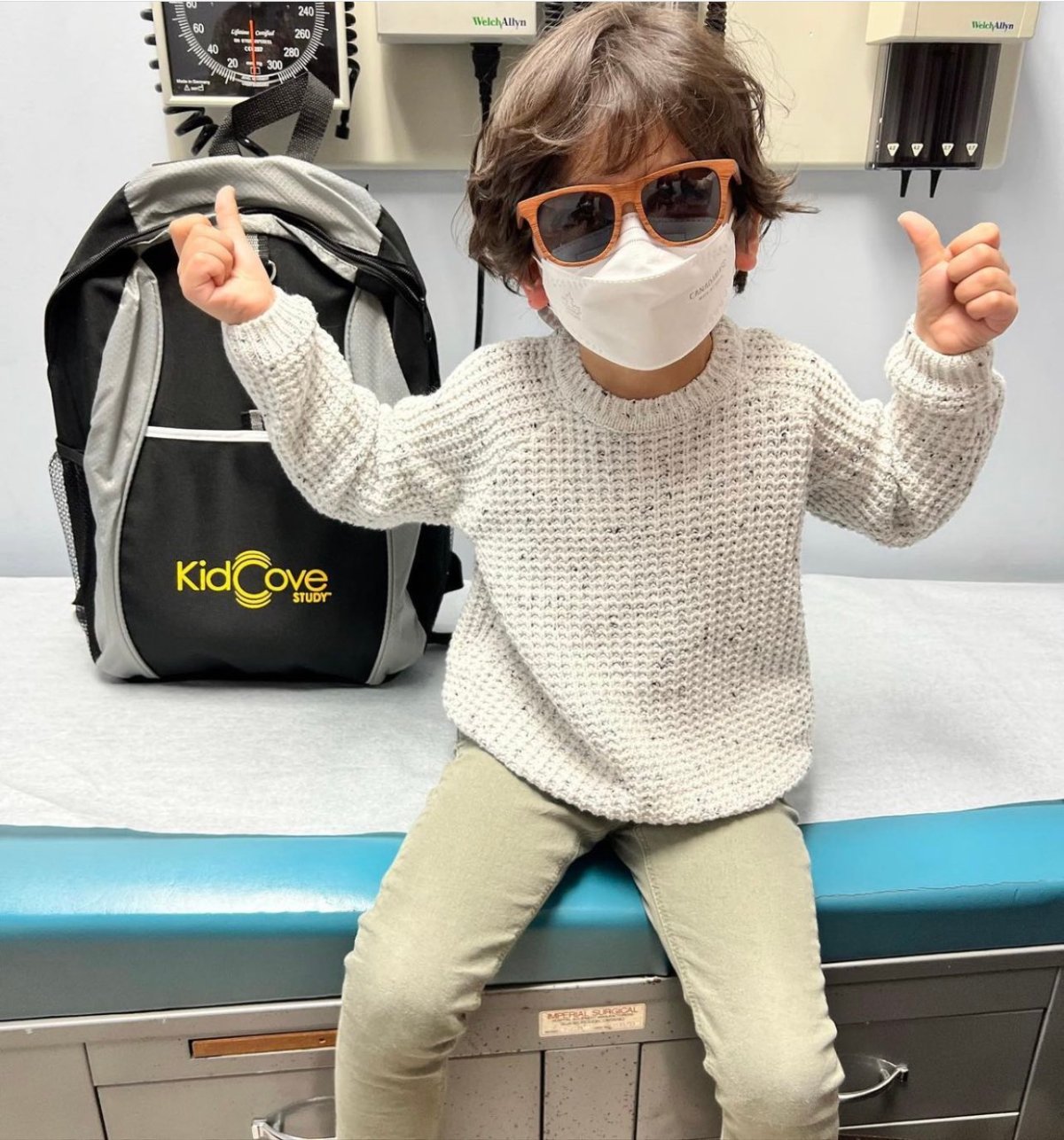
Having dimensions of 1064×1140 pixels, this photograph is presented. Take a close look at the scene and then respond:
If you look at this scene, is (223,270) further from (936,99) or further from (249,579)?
(936,99)

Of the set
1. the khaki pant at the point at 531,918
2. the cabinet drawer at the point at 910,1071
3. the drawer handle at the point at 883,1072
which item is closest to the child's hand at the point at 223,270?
the khaki pant at the point at 531,918

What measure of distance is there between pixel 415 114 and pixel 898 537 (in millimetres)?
708

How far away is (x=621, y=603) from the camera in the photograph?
79 centimetres

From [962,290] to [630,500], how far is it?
285 mm

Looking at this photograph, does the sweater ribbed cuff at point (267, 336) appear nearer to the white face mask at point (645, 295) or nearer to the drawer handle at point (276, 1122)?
the white face mask at point (645, 295)

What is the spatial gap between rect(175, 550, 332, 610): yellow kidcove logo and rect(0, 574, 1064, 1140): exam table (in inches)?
6.0

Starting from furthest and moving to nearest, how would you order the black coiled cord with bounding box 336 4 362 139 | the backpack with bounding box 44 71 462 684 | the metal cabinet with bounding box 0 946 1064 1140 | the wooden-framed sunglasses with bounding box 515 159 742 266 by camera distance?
the black coiled cord with bounding box 336 4 362 139
the backpack with bounding box 44 71 462 684
the metal cabinet with bounding box 0 946 1064 1140
the wooden-framed sunglasses with bounding box 515 159 742 266

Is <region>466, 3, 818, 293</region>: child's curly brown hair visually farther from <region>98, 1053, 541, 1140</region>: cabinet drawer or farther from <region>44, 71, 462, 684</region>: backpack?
<region>98, 1053, 541, 1140</region>: cabinet drawer

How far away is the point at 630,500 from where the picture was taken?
0.78 m

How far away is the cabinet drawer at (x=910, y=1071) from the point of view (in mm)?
825

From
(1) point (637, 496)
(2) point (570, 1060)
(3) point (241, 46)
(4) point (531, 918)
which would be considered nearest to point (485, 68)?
(3) point (241, 46)

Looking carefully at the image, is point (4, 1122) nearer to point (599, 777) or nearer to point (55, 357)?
point (599, 777)

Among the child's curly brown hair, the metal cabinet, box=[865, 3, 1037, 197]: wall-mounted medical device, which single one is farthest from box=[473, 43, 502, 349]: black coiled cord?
the metal cabinet

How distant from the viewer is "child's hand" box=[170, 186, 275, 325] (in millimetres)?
739
